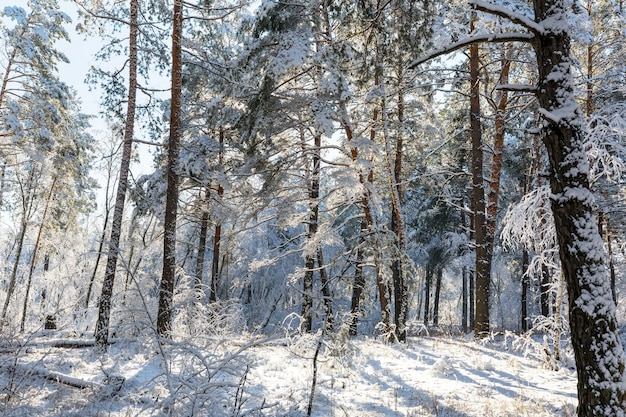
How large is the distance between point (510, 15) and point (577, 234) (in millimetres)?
2289

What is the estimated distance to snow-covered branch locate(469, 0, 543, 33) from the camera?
12.3 feet

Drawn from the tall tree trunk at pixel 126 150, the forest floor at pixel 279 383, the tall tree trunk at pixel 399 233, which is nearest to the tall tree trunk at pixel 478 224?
the tall tree trunk at pixel 399 233

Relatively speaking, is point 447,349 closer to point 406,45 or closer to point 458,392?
point 458,392

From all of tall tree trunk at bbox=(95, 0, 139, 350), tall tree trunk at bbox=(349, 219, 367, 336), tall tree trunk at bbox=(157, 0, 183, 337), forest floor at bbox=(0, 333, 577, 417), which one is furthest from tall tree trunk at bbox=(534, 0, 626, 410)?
tall tree trunk at bbox=(95, 0, 139, 350)

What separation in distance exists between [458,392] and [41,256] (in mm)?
20548

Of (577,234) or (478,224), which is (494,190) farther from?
(577,234)

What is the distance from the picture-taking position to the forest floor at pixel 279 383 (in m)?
4.04

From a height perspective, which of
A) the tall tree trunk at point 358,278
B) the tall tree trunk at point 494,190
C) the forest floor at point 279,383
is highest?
the tall tree trunk at point 494,190

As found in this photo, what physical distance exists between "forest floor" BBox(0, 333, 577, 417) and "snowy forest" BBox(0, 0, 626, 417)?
0.17ft

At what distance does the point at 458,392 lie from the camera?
5672 mm

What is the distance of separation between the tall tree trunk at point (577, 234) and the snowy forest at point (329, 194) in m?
0.02

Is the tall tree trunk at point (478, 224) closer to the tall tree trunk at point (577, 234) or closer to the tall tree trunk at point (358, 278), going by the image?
the tall tree trunk at point (358, 278)

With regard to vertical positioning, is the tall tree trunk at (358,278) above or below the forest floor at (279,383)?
above

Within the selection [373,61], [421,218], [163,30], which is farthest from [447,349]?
[421,218]
